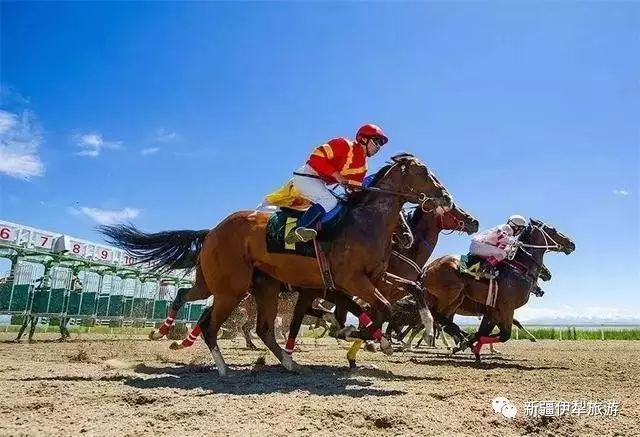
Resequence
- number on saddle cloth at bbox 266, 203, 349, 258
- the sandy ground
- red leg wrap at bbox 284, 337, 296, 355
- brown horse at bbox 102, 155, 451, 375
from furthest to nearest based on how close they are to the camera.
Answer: red leg wrap at bbox 284, 337, 296, 355 < number on saddle cloth at bbox 266, 203, 349, 258 < brown horse at bbox 102, 155, 451, 375 < the sandy ground

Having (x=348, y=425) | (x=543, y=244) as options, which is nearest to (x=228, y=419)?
(x=348, y=425)

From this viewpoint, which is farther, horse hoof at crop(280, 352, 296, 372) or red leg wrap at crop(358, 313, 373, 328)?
horse hoof at crop(280, 352, 296, 372)

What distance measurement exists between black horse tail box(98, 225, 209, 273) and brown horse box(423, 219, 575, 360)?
208 inches

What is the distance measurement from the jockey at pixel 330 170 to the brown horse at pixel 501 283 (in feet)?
16.6

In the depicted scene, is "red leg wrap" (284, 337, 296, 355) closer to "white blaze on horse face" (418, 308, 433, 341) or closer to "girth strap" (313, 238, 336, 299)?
"girth strap" (313, 238, 336, 299)

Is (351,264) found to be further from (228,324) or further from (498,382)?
(228,324)

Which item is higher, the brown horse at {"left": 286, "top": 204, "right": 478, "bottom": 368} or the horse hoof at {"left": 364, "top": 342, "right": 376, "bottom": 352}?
the brown horse at {"left": 286, "top": 204, "right": 478, "bottom": 368}

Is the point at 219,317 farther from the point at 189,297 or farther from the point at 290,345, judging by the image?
the point at 189,297

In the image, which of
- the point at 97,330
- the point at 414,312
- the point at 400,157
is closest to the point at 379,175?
the point at 400,157

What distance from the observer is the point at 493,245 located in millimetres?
10742

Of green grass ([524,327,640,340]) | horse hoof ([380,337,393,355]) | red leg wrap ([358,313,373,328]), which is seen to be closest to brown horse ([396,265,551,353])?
red leg wrap ([358,313,373,328])

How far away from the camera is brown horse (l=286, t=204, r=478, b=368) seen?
8.15 metres

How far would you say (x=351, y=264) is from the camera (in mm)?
6242

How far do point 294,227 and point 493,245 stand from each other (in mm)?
5636
